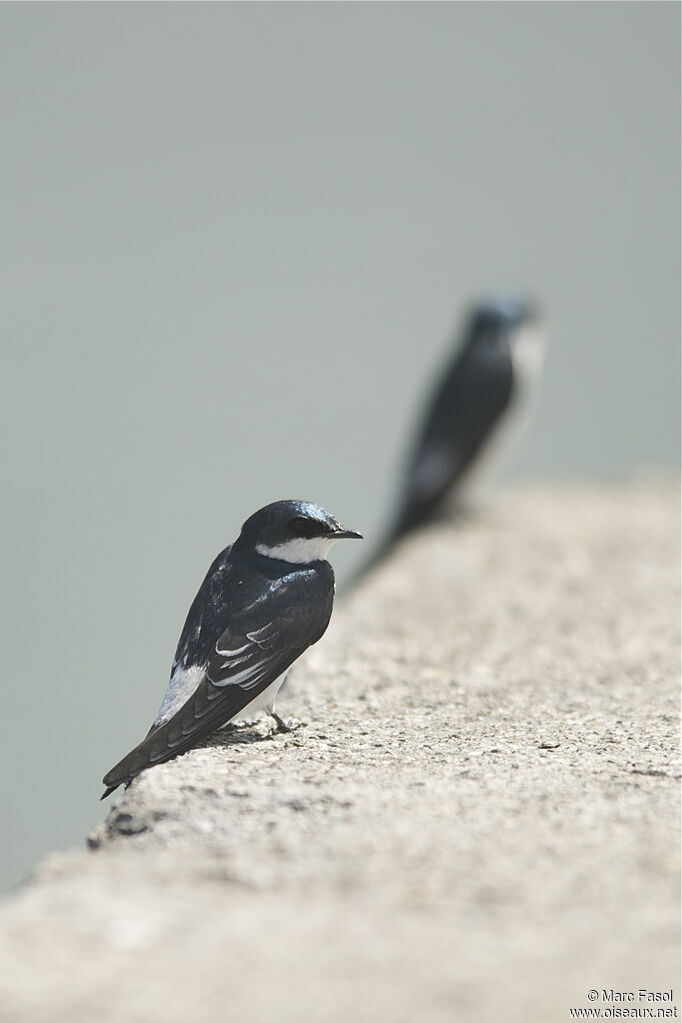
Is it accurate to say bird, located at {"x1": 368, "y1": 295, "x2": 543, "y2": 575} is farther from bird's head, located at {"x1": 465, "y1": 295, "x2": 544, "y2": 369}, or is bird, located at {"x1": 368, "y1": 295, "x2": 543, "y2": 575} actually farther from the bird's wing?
the bird's wing

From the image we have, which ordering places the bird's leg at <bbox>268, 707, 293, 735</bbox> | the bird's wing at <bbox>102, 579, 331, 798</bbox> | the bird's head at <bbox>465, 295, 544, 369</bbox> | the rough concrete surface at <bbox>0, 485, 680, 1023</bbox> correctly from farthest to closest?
the bird's head at <bbox>465, 295, 544, 369</bbox>, the bird's leg at <bbox>268, 707, 293, 735</bbox>, the bird's wing at <bbox>102, 579, 331, 798</bbox>, the rough concrete surface at <bbox>0, 485, 680, 1023</bbox>

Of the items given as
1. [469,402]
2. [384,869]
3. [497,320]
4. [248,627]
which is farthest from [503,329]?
[384,869]

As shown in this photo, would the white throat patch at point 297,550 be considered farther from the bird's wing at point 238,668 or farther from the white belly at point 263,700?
the white belly at point 263,700

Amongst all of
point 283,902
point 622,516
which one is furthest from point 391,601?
point 283,902

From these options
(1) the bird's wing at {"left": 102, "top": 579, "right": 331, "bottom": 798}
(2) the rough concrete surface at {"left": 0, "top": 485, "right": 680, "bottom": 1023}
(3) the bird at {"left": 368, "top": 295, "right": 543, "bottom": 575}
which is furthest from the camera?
(3) the bird at {"left": 368, "top": 295, "right": 543, "bottom": 575}

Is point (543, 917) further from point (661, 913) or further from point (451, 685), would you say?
point (451, 685)

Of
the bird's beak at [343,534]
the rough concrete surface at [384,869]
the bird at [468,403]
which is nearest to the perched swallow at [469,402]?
the bird at [468,403]

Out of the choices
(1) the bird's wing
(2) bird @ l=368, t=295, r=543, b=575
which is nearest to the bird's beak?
(1) the bird's wing
